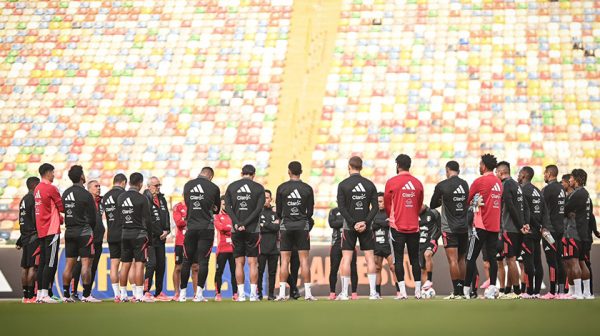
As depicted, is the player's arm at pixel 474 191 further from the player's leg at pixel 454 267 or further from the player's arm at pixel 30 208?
the player's arm at pixel 30 208

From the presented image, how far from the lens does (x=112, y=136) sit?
28.6 metres

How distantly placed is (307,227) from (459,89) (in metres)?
15.0

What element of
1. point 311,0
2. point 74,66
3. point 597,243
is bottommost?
point 597,243

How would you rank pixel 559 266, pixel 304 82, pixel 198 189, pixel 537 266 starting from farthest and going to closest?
pixel 304 82 < pixel 559 266 < pixel 537 266 < pixel 198 189

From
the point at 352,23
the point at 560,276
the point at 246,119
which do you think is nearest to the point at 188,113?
the point at 246,119

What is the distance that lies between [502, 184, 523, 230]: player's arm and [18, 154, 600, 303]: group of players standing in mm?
17

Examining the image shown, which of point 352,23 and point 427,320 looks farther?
point 352,23

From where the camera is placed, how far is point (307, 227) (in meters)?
15.0

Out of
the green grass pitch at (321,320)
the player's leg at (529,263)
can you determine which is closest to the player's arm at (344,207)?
the green grass pitch at (321,320)

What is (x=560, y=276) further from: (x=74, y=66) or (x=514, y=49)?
(x=74, y=66)

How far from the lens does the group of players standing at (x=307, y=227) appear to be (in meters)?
14.2

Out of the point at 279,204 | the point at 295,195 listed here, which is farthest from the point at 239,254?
the point at 295,195

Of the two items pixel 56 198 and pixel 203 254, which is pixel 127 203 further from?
pixel 203 254

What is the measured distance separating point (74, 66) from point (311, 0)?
8.33 meters
